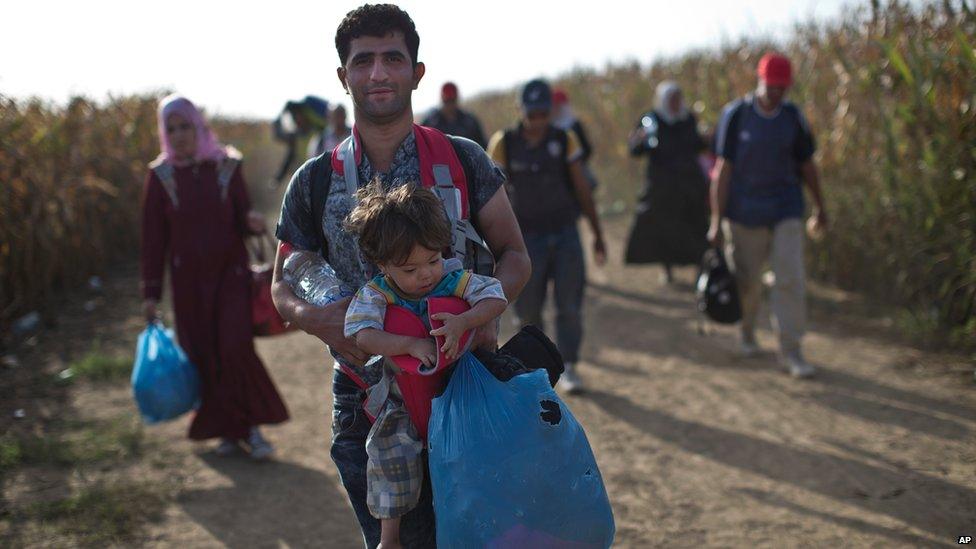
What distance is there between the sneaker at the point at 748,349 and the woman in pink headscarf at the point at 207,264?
3750mm

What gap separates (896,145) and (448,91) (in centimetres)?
Result: 430

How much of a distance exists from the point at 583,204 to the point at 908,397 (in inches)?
97.6

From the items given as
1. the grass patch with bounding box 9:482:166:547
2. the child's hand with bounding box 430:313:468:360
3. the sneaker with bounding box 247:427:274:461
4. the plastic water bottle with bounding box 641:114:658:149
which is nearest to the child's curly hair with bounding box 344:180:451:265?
the child's hand with bounding box 430:313:468:360

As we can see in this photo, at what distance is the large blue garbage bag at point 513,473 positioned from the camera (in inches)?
98.7

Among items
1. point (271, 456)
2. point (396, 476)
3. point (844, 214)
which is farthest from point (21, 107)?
point (396, 476)

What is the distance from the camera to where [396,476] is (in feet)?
9.30

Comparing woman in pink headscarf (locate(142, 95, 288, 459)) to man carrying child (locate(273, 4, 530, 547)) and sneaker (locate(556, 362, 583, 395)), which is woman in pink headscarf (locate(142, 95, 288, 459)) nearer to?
sneaker (locate(556, 362, 583, 395))

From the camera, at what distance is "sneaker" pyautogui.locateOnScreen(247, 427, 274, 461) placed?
6.18m

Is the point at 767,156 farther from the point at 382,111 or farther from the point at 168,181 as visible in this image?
the point at 382,111

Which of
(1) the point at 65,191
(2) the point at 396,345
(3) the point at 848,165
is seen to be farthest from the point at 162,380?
(3) the point at 848,165

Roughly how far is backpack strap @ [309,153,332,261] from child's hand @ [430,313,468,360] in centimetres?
61

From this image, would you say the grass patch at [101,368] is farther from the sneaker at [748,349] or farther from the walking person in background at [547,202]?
the sneaker at [748,349]

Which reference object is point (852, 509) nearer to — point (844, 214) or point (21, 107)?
point (844, 214)

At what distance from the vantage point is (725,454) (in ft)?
19.4
